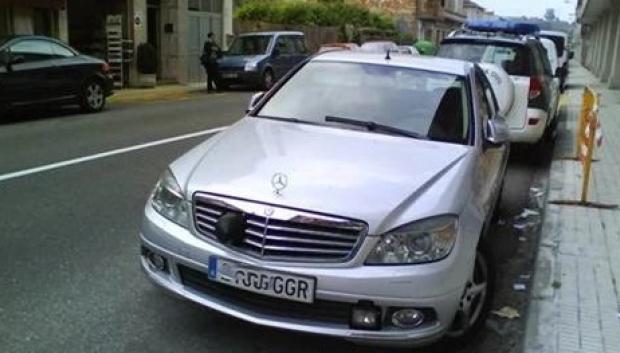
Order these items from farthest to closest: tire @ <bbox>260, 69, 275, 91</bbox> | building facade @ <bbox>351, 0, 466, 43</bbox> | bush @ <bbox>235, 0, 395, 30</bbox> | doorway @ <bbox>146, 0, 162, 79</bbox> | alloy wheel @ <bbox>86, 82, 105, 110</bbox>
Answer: building facade @ <bbox>351, 0, 466, 43</bbox>
bush @ <bbox>235, 0, 395, 30</bbox>
doorway @ <bbox>146, 0, 162, 79</bbox>
tire @ <bbox>260, 69, 275, 91</bbox>
alloy wheel @ <bbox>86, 82, 105, 110</bbox>

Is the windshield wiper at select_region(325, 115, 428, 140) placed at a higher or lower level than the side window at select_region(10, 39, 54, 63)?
higher

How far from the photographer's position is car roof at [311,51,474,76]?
5.57m

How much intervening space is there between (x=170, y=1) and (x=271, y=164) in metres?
21.5

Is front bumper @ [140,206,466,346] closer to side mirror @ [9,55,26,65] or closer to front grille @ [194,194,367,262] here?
front grille @ [194,194,367,262]

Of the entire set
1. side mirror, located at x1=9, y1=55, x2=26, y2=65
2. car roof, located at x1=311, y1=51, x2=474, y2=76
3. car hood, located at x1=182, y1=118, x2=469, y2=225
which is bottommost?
side mirror, located at x1=9, y1=55, x2=26, y2=65

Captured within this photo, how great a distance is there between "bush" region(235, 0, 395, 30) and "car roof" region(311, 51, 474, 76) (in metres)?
26.7

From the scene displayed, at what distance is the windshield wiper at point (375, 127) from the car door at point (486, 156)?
1.54 ft

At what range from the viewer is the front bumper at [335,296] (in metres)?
3.64

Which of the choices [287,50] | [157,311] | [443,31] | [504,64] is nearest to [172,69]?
[287,50]

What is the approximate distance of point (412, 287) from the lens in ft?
12.0

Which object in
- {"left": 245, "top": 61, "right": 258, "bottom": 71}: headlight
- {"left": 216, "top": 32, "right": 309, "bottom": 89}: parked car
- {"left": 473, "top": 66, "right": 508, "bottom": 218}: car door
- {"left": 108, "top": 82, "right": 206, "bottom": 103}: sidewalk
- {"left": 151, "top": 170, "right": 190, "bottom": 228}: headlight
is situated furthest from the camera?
{"left": 216, "top": 32, "right": 309, "bottom": 89}: parked car

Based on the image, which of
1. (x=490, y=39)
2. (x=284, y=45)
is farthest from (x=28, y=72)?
(x=284, y=45)

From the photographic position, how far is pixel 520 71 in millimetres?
10352

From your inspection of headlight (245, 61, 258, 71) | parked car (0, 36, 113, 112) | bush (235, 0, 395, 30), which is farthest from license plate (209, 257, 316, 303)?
bush (235, 0, 395, 30)
